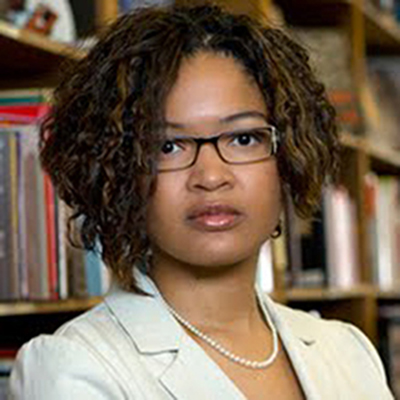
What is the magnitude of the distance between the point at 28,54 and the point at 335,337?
0.72 metres

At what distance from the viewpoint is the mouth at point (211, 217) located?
1.29m

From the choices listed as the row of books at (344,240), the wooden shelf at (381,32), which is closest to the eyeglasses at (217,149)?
the row of books at (344,240)

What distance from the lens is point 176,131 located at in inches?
51.7

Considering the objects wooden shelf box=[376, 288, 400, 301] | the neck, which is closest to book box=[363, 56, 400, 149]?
wooden shelf box=[376, 288, 400, 301]

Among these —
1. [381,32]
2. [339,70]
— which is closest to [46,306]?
[339,70]

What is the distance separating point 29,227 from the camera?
1.67m

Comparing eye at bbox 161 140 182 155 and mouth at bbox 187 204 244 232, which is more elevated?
eye at bbox 161 140 182 155

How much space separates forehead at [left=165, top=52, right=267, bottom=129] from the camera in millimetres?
1318

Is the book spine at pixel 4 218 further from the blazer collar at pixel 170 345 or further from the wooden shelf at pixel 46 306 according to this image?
the blazer collar at pixel 170 345

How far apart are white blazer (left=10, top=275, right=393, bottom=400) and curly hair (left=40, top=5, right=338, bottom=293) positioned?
57 millimetres

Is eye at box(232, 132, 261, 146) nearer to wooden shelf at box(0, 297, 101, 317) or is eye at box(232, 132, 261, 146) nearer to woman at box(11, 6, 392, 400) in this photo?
woman at box(11, 6, 392, 400)

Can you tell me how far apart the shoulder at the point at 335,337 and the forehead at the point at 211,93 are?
1.08ft

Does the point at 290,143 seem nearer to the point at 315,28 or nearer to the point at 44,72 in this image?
the point at 44,72

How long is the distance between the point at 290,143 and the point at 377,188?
1807 millimetres
